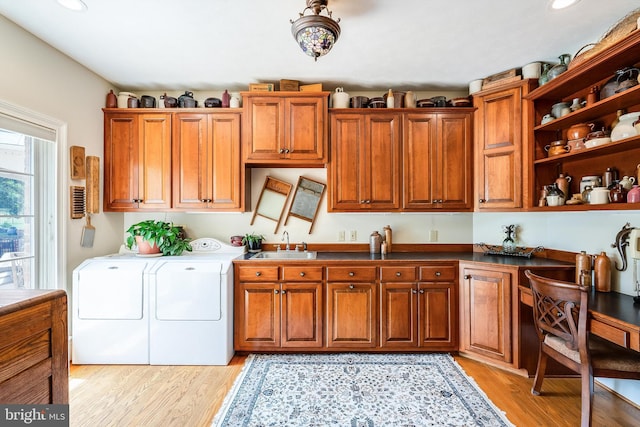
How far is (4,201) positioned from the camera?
224 centimetres

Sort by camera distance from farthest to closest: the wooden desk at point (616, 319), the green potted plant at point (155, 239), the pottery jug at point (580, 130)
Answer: the green potted plant at point (155, 239), the pottery jug at point (580, 130), the wooden desk at point (616, 319)

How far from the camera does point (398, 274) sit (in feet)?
9.10

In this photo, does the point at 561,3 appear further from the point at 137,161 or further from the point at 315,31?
the point at 137,161

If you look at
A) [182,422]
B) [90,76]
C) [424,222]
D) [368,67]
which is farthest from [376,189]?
[90,76]

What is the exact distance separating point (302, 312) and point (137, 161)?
2230 millimetres

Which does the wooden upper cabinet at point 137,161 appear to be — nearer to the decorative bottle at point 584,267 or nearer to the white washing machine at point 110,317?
the white washing machine at point 110,317

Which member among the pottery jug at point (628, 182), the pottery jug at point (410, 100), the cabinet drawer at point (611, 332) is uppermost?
the pottery jug at point (410, 100)

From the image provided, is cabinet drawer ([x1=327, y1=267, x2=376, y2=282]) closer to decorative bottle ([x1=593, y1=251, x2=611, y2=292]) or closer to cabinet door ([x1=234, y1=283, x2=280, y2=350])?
cabinet door ([x1=234, y1=283, x2=280, y2=350])

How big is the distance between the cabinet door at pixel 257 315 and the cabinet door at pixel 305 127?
4.26 feet

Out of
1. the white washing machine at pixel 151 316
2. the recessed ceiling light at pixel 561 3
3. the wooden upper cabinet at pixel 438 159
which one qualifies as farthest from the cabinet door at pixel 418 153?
the white washing machine at pixel 151 316

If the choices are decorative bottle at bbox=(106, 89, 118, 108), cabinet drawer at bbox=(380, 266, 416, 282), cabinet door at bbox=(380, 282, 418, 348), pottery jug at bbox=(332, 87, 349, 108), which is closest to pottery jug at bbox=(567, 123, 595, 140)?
cabinet drawer at bbox=(380, 266, 416, 282)

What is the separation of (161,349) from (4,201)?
165 cm

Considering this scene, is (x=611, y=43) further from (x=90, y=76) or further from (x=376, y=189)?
(x=90, y=76)

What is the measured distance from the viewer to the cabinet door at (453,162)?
2990 millimetres
